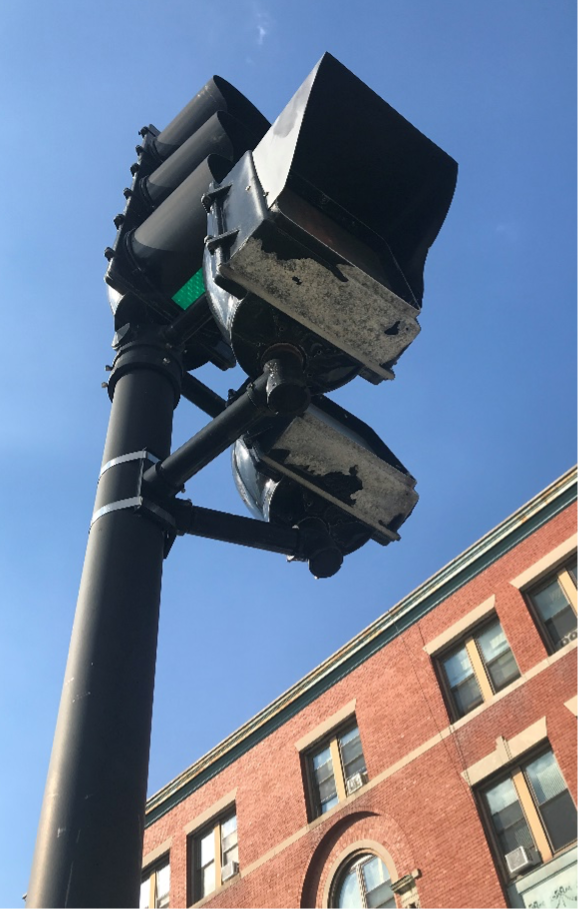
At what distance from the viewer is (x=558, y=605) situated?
17453 millimetres

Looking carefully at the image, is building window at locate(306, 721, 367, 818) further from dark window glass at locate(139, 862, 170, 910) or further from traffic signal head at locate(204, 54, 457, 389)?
traffic signal head at locate(204, 54, 457, 389)

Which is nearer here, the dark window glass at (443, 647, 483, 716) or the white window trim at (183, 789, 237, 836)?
the dark window glass at (443, 647, 483, 716)

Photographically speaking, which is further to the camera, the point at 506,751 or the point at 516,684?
the point at 516,684

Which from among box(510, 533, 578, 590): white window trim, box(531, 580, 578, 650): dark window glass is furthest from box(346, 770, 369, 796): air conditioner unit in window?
box(510, 533, 578, 590): white window trim

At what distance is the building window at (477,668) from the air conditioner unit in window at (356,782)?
2426mm

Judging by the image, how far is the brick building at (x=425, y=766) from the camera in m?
15.8

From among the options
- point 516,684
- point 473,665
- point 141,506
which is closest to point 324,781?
point 473,665

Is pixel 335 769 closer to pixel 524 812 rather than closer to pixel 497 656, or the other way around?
pixel 497 656

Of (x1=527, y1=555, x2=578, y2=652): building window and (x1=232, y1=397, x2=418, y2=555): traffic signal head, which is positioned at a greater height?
(x1=527, y1=555, x2=578, y2=652): building window

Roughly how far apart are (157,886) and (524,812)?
10680mm

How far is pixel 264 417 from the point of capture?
18.0 ft

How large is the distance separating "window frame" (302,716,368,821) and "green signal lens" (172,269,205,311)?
1439cm

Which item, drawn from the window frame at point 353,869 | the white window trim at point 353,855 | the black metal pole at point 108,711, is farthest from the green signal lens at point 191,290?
the window frame at point 353,869

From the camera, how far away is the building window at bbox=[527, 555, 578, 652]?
55.9ft
